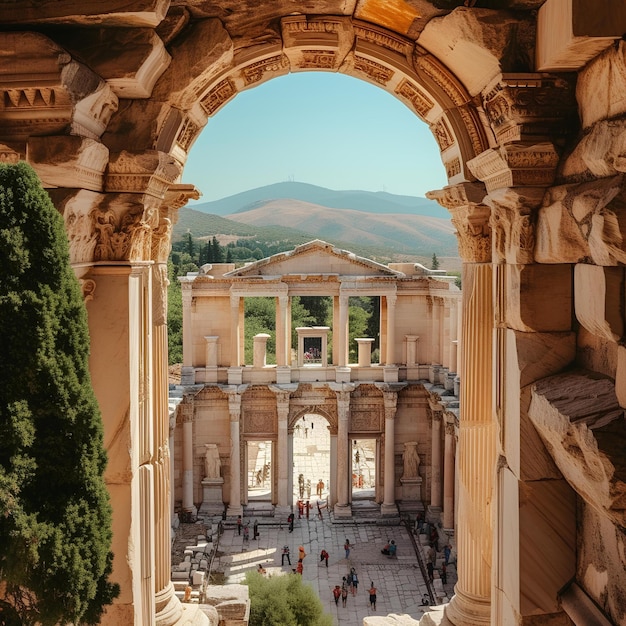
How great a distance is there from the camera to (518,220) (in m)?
5.57

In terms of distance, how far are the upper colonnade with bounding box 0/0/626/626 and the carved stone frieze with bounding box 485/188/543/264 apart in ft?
0.05

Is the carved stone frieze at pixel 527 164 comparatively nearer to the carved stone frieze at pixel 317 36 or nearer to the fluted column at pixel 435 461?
the carved stone frieze at pixel 317 36

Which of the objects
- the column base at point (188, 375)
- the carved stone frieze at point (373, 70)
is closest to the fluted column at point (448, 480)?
the column base at point (188, 375)

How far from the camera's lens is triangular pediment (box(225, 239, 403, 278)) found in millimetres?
28312

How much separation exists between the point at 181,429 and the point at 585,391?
24.5m

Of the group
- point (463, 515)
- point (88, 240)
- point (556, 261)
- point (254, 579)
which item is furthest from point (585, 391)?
point (254, 579)

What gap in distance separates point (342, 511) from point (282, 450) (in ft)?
11.0

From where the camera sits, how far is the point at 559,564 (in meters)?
5.40

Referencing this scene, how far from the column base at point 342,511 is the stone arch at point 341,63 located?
72.7 ft

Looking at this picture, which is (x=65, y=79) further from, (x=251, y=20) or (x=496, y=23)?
(x=496, y=23)

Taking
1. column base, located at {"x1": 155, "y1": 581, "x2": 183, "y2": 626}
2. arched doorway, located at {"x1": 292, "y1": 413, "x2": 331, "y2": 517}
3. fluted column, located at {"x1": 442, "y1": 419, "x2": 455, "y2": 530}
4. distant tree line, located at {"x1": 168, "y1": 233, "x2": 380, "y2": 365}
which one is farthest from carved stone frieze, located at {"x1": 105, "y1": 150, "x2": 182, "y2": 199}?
distant tree line, located at {"x1": 168, "y1": 233, "x2": 380, "y2": 365}

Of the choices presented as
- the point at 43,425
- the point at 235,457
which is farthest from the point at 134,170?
the point at 235,457

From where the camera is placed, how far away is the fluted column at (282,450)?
90.7ft

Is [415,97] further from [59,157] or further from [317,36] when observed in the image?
[59,157]
